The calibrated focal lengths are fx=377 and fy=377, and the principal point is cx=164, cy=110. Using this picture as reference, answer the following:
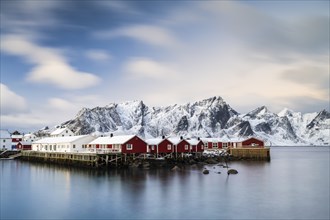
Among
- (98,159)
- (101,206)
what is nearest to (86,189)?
(101,206)

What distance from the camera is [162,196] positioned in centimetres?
3900

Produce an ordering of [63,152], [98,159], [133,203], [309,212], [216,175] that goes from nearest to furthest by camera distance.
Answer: [309,212] → [133,203] → [216,175] → [98,159] → [63,152]

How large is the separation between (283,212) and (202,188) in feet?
43.2

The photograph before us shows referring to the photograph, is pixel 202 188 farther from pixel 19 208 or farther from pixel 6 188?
pixel 6 188

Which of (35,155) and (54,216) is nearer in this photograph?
(54,216)

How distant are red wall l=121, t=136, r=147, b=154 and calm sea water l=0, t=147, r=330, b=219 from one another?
10.1m

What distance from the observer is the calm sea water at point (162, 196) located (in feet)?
107

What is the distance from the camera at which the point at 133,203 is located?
118 ft

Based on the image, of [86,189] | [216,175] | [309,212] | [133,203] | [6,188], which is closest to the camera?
[309,212]

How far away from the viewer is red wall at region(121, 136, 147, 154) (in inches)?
2685

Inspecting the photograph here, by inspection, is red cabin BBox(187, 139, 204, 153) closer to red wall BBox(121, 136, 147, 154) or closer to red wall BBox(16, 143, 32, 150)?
red wall BBox(121, 136, 147, 154)

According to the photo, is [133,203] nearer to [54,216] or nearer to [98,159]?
[54,216]

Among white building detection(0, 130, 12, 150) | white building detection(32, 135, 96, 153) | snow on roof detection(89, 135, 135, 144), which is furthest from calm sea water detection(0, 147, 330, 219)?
white building detection(0, 130, 12, 150)

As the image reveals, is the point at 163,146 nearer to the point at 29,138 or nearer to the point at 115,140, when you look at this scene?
the point at 115,140
